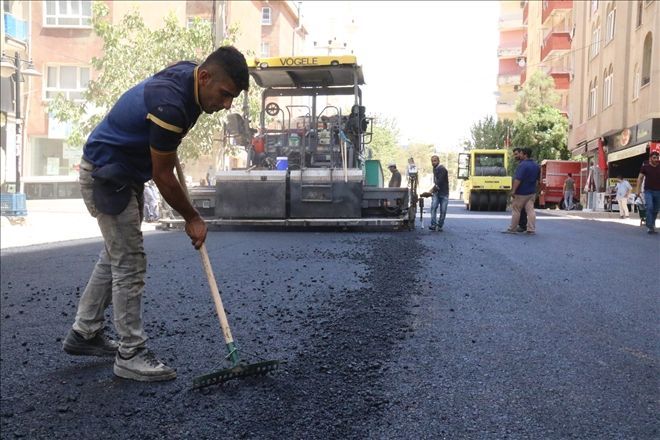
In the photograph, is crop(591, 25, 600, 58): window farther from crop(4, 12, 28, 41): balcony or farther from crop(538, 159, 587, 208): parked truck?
crop(4, 12, 28, 41): balcony

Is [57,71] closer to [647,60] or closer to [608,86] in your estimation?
[608,86]

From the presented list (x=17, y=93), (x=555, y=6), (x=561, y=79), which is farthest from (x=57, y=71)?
(x=555, y=6)

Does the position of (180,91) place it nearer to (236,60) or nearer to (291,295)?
(236,60)

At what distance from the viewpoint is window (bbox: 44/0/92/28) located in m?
34.8

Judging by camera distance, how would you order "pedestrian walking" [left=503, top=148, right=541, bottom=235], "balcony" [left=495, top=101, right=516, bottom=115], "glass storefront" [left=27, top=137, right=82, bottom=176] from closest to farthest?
"pedestrian walking" [left=503, top=148, right=541, bottom=235] → "glass storefront" [left=27, top=137, right=82, bottom=176] → "balcony" [left=495, top=101, right=516, bottom=115]

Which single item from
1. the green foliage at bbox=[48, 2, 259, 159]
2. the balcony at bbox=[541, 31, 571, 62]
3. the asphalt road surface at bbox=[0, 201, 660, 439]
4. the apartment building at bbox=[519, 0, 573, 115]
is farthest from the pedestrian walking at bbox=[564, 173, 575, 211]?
the asphalt road surface at bbox=[0, 201, 660, 439]

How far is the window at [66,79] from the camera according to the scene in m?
34.4

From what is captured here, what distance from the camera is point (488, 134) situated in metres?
58.2

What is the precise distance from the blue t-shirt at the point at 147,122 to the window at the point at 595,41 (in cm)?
A: 3102

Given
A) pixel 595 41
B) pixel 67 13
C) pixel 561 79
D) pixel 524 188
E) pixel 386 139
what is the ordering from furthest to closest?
pixel 386 139, pixel 561 79, pixel 67 13, pixel 595 41, pixel 524 188

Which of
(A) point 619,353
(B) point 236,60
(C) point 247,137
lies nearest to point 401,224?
(C) point 247,137

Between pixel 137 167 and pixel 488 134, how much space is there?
2233 inches

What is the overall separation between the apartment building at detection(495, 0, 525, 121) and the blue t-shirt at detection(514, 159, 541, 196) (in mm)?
58317

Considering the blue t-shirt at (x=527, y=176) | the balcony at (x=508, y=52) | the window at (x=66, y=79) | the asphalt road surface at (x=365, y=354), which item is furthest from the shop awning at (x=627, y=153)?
the balcony at (x=508, y=52)
